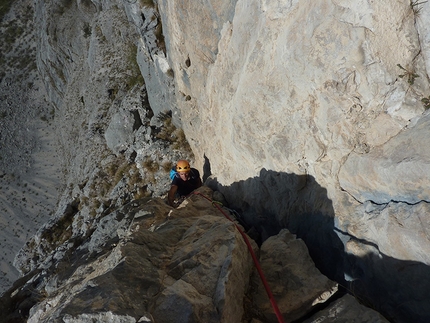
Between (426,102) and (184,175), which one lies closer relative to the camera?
(426,102)

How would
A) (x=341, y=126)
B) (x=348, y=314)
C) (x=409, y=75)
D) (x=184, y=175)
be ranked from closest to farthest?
(x=348, y=314) < (x=409, y=75) < (x=341, y=126) < (x=184, y=175)

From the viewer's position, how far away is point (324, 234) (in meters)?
5.19

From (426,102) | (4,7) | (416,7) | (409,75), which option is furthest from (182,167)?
(4,7)

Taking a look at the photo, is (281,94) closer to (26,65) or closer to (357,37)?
(357,37)

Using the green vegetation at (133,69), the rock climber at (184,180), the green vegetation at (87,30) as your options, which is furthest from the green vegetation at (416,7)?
the green vegetation at (87,30)

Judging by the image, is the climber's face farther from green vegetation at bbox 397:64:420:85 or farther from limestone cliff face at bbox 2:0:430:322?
green vegetation at bbox 397:64:420:85

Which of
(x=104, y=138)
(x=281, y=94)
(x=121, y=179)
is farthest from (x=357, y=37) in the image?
(x=104, y=138)

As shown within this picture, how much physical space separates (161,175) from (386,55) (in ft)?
37.0

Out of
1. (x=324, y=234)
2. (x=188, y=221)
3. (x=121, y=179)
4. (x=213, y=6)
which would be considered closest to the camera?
(x=324, y=234)

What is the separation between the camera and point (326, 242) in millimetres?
5152

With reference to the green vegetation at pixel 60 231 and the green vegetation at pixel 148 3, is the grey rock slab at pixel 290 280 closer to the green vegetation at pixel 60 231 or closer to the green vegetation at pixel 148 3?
the green vegetation at pixel 148 3

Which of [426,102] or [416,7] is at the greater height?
[416,7]

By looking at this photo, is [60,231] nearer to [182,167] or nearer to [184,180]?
[184,180]

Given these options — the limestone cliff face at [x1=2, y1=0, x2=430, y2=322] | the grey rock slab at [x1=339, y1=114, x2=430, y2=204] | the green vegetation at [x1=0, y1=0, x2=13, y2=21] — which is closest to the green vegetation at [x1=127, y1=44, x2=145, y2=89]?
the limestone cliff face at [x1=2, y1=0, x2=430, y2=322]
